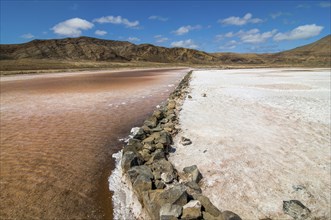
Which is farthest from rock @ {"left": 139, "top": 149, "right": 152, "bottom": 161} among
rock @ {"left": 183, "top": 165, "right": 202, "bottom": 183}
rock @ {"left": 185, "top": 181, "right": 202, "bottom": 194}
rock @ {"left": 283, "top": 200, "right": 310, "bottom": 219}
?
rock @ {"left": 283, "top": 200, "right": 310, "bottom": 219}

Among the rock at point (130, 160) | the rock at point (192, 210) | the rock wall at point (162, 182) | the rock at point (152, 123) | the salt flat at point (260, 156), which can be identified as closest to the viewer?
the rock at point (192, 210)

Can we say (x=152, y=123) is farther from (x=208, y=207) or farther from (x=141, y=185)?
(x=208, y=207)

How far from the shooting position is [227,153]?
7457mm

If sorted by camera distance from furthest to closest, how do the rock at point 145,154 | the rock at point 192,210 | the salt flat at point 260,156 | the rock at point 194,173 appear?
1. the rock at point 145,154
2. the rock at point 194,173
3. the salt flat at point 260,156
4. the rock at point 192,210

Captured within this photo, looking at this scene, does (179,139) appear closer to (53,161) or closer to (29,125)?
(53,161)

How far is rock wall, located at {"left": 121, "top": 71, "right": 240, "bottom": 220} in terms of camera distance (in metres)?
4.41

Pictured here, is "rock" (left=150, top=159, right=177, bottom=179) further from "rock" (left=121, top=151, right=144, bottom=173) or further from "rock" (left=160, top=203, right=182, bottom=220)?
"rock" (left=160, top=203, right=182, bottom=220)

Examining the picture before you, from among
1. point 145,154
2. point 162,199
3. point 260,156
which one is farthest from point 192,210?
point 260,156

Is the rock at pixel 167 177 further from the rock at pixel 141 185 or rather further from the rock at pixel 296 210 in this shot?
the rock at pixel 296 210

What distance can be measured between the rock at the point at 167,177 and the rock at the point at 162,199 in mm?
745

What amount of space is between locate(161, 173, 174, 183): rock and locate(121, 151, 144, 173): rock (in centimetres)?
100

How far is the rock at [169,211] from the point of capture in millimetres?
4297

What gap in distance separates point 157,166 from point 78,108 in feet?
37.0

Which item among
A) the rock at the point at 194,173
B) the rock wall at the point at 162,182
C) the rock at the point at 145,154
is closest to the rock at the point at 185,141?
the rock wall at the point at 162,182
